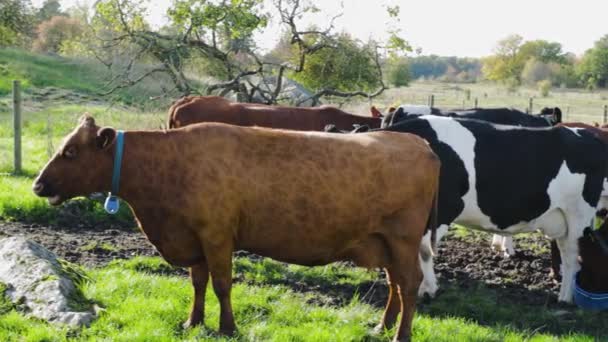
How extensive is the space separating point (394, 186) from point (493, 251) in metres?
4.53

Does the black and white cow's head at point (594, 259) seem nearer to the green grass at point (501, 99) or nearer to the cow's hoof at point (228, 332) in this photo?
the cow's hoof at point (228, 332)

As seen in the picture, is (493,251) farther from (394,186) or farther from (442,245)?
(394,186)

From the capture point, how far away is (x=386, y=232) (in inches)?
213

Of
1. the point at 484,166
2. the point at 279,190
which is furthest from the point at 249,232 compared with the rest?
the point at 484,166

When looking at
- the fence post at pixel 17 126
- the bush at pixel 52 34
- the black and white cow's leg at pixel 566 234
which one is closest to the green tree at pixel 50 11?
the bush at pixel 52 34

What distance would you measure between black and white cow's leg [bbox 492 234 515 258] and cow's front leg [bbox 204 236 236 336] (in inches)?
192

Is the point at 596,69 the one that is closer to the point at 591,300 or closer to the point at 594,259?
the point at 594,259

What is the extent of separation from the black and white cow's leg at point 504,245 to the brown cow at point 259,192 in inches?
158

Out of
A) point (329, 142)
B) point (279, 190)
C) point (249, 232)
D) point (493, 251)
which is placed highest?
point (329, 142)

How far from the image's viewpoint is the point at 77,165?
199 inches

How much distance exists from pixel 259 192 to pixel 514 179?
10.8 feet

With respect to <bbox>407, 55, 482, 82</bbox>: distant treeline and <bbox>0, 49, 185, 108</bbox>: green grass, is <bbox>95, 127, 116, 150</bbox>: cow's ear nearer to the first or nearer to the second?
<bbox>0, 49, 185, 108</bbox>: green grass

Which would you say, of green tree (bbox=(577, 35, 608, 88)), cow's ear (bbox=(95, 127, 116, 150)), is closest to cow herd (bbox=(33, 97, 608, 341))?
cow's ear (bbox=(95, 127, 116, 150))

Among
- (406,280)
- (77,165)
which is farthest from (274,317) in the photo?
(77,165)
